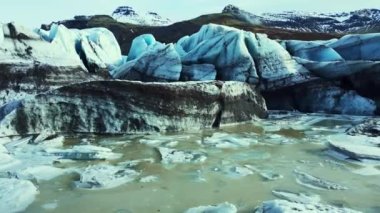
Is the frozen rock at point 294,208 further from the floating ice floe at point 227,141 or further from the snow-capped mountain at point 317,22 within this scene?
the snow-capped mountain at point 317,22

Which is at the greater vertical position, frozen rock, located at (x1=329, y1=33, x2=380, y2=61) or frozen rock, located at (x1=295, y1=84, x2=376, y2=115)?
frozen rock, located at (x1=329, y1=33, x2=380, y2=61)

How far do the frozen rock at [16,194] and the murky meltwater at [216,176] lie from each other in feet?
0.22

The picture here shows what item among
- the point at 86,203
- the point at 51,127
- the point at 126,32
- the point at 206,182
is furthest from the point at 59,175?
the point at 126,32

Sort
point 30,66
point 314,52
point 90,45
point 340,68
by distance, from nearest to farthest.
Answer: point 30,66 → point 340,68 → point 314,52 → point 90,45

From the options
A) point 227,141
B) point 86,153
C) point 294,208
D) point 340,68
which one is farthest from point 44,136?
point 340,68

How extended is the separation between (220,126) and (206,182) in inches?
123

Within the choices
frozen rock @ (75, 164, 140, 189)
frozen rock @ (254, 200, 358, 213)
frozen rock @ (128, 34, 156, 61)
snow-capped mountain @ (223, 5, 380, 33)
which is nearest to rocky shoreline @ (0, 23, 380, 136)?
frozen rock @ (128, 34, 156, 61)

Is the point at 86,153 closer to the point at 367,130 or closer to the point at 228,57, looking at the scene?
the point at 367,130

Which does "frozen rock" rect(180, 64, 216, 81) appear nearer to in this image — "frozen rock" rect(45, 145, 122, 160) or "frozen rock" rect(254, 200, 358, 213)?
"frozen rock" rect(45, 145, 122, 160)

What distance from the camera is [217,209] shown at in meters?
3.52

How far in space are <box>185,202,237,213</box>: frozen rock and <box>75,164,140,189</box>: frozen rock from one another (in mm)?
902

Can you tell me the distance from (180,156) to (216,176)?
84cm

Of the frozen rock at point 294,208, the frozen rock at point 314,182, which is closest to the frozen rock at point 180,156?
the frozen rock at point 314,182

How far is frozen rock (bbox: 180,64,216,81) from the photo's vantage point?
9.46m
